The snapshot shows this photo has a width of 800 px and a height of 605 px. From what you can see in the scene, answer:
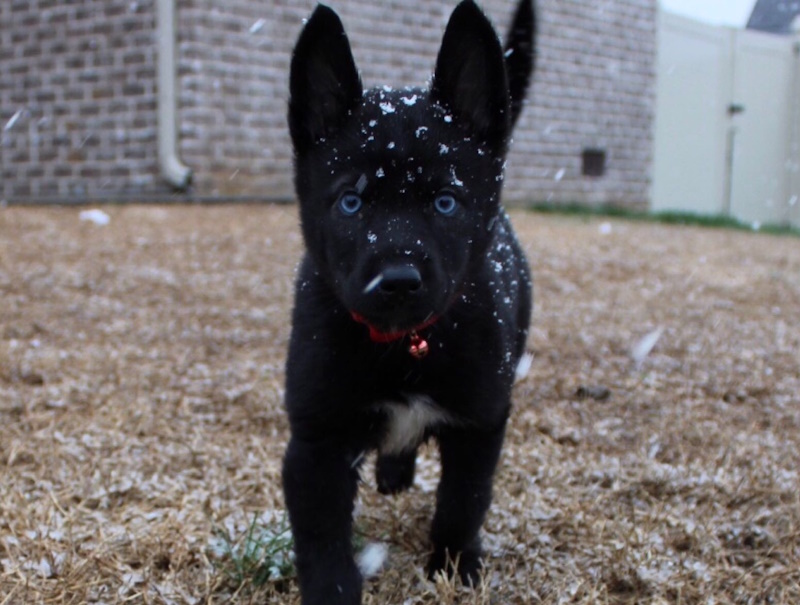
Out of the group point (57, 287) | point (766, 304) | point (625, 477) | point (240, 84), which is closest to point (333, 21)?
point (625, 477)

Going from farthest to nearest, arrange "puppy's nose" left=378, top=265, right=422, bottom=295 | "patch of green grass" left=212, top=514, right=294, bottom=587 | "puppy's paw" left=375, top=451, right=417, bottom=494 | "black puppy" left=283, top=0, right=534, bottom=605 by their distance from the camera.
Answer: "puppy's paw" left=375, top=451, right=417, bottom=494 < "patch of green grass" left=212, top=514, right=294, bottom=587 < "black puppy" left=283, top=0, right=534, bottom=605 < "puppy's nose" left=378, top=265, right=422, bottom=295

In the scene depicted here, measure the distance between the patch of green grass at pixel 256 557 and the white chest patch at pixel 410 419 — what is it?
38 centimetres

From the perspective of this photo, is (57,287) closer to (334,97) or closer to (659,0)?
(334,97)

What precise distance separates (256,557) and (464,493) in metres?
0.58

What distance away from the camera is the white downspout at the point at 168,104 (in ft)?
33.0

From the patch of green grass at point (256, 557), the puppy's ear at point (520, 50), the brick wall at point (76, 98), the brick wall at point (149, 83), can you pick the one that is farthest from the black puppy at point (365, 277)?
the brick wall at point (76, 98)

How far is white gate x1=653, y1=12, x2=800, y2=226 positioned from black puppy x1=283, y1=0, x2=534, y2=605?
1442cm

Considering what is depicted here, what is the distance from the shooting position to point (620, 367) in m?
4.96

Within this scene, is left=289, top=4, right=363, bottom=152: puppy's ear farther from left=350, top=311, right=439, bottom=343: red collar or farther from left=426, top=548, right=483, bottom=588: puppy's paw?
left=426, top=548, right=483, bottom=588: puppy's paw

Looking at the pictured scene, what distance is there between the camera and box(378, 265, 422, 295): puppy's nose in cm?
202

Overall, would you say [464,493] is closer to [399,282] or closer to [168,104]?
[399,282]

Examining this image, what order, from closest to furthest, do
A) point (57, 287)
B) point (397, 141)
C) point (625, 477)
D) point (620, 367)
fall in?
point (397, 141) → point (625, 477) → point (620, 367) → point (57, 287)

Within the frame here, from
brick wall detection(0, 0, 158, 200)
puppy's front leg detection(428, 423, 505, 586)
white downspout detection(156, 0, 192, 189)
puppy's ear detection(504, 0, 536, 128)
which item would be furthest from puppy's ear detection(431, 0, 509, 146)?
brick wall detection(0, 0, 158, 200)

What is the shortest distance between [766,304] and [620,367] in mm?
2774
